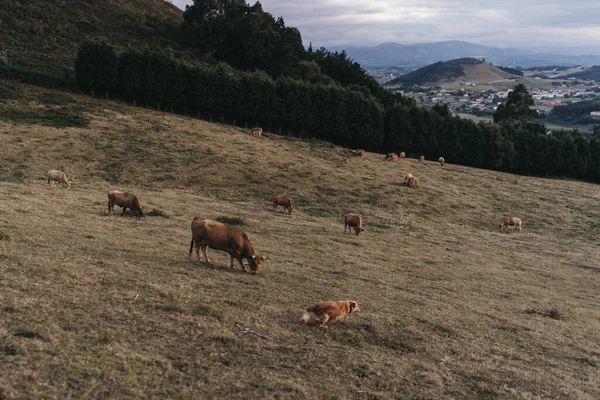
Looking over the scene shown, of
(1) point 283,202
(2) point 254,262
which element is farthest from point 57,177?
(2) point 254,262

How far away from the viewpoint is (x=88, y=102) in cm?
5950

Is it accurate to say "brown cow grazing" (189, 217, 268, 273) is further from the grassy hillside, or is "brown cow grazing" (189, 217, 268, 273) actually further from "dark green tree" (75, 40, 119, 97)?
the grassy hillside

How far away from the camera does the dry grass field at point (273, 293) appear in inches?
368

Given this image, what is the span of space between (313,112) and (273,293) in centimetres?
5825

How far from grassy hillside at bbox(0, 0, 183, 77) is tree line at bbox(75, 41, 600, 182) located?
9.93m

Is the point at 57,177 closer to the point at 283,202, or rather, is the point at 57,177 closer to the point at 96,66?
the point at 283,202

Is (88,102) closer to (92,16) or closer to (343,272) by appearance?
(92,16)

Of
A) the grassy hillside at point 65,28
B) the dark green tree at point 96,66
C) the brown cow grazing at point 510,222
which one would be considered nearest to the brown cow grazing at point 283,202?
the brown cow grazing at point 510,222

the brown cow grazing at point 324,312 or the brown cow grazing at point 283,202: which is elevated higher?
the brown cow grazing at point 324,312

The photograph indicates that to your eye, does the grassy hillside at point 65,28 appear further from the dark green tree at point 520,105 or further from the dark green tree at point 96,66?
the dark green tree at point 520,105

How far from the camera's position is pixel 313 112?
70562mm

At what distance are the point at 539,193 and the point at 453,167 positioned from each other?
1344 cm

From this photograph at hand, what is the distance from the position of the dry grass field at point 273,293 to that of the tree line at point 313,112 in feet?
92.3

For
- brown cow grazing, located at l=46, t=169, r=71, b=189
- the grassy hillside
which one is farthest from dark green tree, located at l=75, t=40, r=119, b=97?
Answer: brown cow grazing, located at l=46, t=169, r=71, b=189
